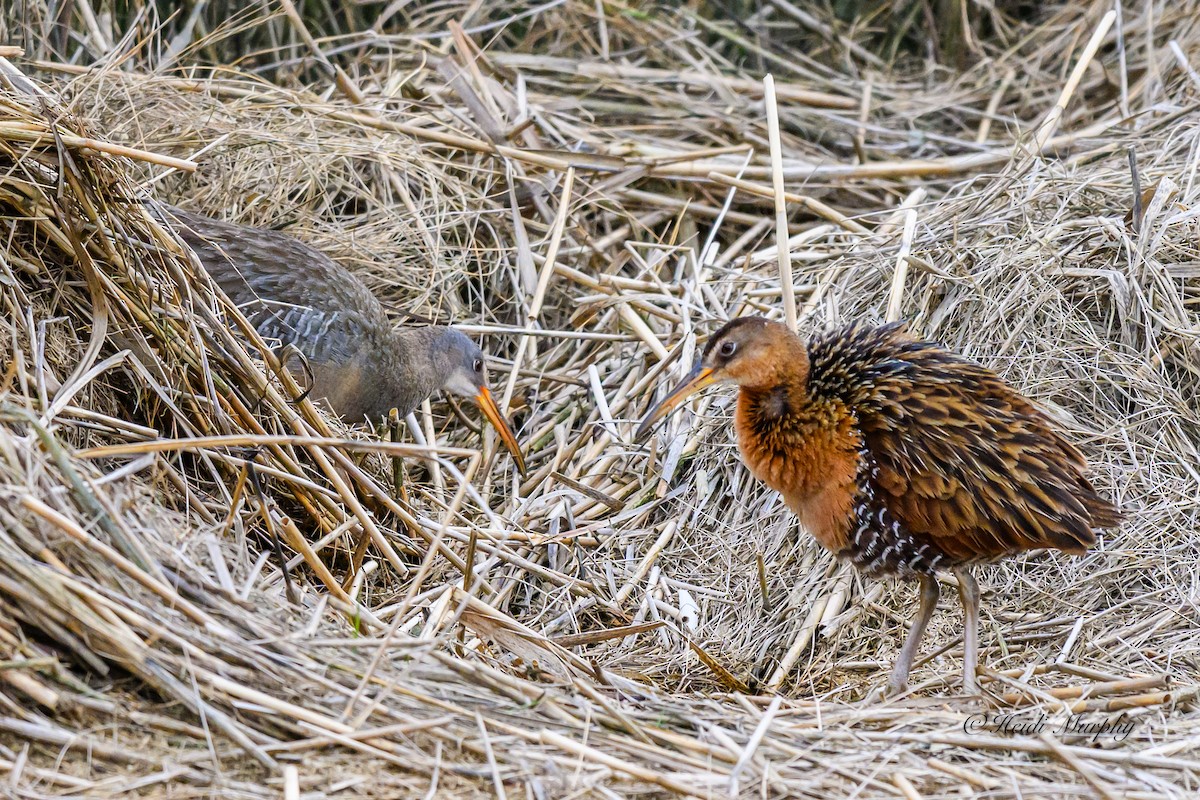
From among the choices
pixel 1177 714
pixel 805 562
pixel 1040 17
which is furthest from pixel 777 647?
pixel 1040 17

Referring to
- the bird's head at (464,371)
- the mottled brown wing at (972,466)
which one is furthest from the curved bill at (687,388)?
the bird's head at (464,371)

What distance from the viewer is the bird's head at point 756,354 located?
4012 millimetres

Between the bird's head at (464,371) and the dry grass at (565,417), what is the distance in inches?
6.4

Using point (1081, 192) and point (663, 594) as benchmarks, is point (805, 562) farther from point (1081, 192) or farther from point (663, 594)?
point (1081, 192)

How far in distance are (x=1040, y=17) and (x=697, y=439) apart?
14.6ft

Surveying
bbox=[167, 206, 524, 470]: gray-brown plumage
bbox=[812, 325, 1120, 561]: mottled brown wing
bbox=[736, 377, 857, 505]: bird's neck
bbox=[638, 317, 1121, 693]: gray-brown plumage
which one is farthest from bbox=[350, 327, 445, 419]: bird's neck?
bbox=[812, 325, 1120, 561]: mottled brown wing

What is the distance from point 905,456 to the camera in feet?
12.4

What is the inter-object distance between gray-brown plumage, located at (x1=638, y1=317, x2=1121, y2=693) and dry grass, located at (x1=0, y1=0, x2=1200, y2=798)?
14.2 inches

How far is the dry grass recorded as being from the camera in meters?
2.93

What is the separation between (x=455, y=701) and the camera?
3.10m
